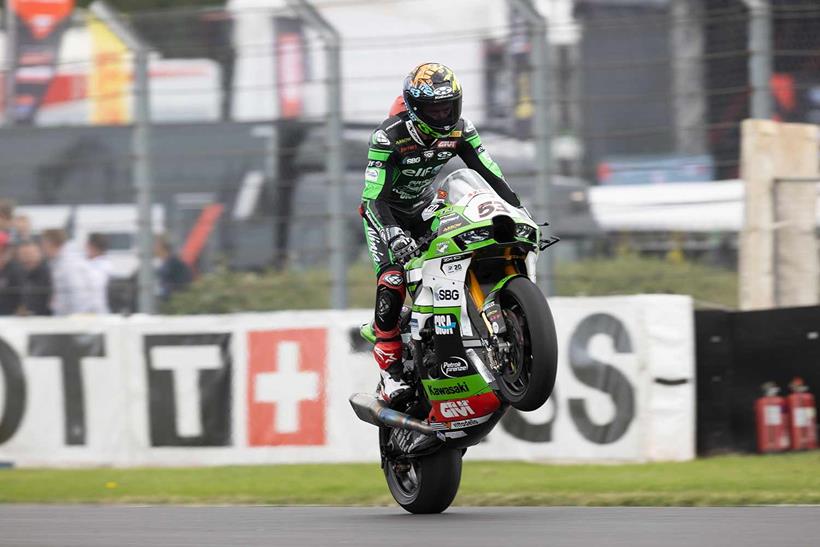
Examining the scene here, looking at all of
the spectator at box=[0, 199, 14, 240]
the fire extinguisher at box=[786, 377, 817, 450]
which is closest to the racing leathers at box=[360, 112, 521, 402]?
the fire extinguisher at box=[786, 377, 817, 450]

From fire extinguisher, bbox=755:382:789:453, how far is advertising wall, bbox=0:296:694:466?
473 mm

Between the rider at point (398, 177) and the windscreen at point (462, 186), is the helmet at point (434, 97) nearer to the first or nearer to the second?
the rider at point (398, 177)

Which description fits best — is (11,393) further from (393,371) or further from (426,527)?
(426,527)

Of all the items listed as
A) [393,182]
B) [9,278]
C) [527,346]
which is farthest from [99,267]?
[527,346]

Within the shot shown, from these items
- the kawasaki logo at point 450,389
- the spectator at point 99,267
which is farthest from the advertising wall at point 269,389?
the kawasaki logo at point 450,389

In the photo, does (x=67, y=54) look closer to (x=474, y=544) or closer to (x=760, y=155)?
(x=760, y=155)

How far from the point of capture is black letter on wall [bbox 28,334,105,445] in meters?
11.8

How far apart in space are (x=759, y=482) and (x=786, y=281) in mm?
2920

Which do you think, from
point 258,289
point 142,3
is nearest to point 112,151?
point 258,289

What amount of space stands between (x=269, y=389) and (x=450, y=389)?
416 centimetres

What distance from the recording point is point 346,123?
39.0ft

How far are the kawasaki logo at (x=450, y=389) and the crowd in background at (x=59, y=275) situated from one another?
18.4 ft

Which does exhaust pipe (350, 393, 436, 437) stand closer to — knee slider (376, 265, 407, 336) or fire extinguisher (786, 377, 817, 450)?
knee slider (376, 265, 407, 336)

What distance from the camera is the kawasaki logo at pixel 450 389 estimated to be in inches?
285
